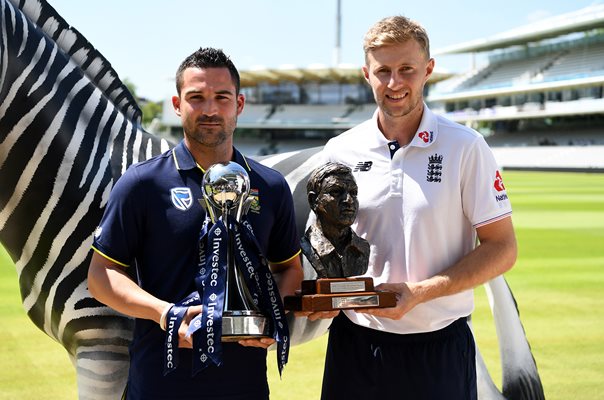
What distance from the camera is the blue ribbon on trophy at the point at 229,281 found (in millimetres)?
2047

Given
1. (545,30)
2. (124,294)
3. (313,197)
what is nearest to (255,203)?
(313,197)

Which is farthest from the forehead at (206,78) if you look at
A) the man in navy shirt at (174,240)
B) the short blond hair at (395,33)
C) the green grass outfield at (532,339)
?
the green grass outfield at (532,339)

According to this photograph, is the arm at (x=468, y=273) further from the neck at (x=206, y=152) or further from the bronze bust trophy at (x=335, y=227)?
the neck at (x=206, y=152)

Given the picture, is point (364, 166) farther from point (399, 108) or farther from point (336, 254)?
point (336, 254)

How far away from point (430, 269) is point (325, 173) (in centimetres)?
57

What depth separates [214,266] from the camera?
7.02 ft

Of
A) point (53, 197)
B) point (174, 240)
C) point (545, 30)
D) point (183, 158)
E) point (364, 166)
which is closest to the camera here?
point (174, 240)

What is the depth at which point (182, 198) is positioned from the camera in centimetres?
229

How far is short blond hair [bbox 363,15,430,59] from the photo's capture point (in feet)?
8.07

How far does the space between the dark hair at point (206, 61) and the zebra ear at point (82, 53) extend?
1.31 meters

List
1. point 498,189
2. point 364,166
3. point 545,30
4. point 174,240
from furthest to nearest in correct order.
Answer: point 545,30 < point 364,166 < point 498,189 < point 174,240

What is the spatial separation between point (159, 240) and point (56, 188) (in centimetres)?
109

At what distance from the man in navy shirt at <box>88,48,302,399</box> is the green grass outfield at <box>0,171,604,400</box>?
2.63 metres

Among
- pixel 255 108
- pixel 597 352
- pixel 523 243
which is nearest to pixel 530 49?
pixel 255 108
